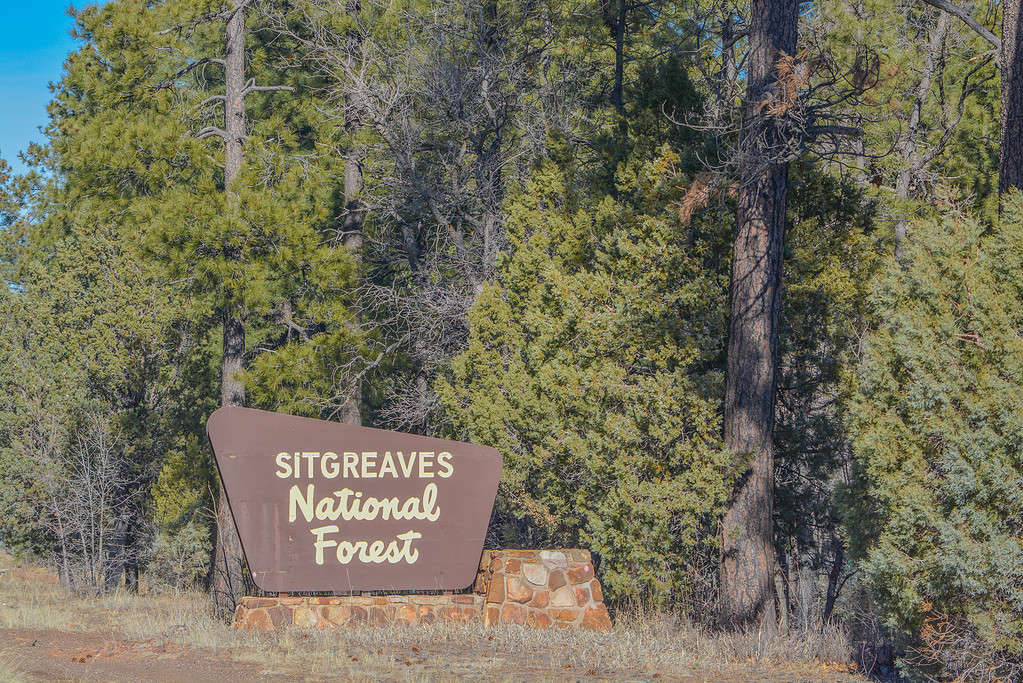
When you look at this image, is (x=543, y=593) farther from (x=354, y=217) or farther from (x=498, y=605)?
(x=354, y=217)

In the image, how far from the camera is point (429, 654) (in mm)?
10258

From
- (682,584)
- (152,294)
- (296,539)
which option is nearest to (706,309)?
(682,584)

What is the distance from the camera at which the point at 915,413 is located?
8.55m

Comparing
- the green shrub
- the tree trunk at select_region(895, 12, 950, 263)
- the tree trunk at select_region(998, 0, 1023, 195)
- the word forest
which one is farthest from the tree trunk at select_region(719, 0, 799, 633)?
the tree trunk at select_region(895, 12, 950, 263)

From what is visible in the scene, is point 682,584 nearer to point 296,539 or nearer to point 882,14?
point 296,539

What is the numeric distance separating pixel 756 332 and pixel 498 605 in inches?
167

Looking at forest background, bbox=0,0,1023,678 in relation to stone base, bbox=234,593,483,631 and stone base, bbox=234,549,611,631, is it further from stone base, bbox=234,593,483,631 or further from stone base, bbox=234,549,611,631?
stone base, bbox=234,593,483,631

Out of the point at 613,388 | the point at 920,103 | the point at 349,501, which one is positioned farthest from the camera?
the point at 920,103

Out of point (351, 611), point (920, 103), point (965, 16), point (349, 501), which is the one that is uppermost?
point (920, 103)

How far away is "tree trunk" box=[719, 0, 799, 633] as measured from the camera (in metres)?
11.5

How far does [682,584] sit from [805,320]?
3.61m

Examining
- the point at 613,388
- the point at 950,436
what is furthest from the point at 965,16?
the point at 613,388

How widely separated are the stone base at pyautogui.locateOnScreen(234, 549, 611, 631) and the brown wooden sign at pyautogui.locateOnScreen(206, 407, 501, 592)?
0.21m

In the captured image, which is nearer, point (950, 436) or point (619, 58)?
point (950, 436)
